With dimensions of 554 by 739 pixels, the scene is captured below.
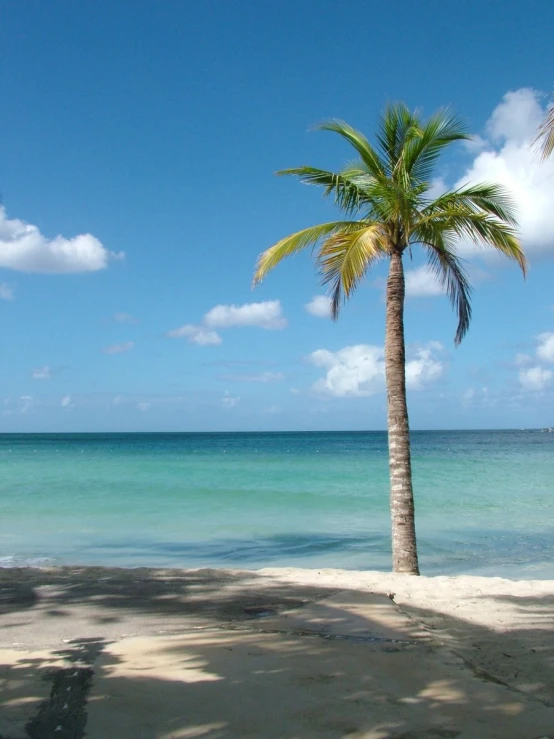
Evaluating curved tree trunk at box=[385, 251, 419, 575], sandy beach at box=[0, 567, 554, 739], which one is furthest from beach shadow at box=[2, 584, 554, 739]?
curved tree trunk at box=[385, 251, 419, 575]

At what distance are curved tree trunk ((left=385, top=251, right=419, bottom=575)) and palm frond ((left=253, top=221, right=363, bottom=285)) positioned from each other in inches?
37.3

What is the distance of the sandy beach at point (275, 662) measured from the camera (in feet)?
12.1

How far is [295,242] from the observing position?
10.1 m

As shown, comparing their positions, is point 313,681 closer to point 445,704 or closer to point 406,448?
point 445,704

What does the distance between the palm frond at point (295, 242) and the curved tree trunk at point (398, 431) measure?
0.95 metres

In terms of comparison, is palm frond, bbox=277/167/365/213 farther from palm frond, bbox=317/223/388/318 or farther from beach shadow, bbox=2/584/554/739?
beach shadow, bbox=2/584/554/739

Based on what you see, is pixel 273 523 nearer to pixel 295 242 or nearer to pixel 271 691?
pixel 295 242

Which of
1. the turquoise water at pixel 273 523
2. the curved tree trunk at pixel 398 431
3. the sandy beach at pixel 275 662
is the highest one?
the curved tree trunk at pixel 398 431

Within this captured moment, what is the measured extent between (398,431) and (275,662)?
5338mm

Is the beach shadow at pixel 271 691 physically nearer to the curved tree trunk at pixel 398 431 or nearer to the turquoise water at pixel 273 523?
the curved tree trunk at pixel 398 431

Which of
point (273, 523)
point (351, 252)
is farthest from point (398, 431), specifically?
point (273, 523)

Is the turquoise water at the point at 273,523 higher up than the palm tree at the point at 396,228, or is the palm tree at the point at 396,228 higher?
the palm tree at the point at 396,228

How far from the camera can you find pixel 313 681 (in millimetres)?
4320

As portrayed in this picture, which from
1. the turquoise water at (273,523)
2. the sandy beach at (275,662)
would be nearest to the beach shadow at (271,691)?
the sandy beach at (275,662)
